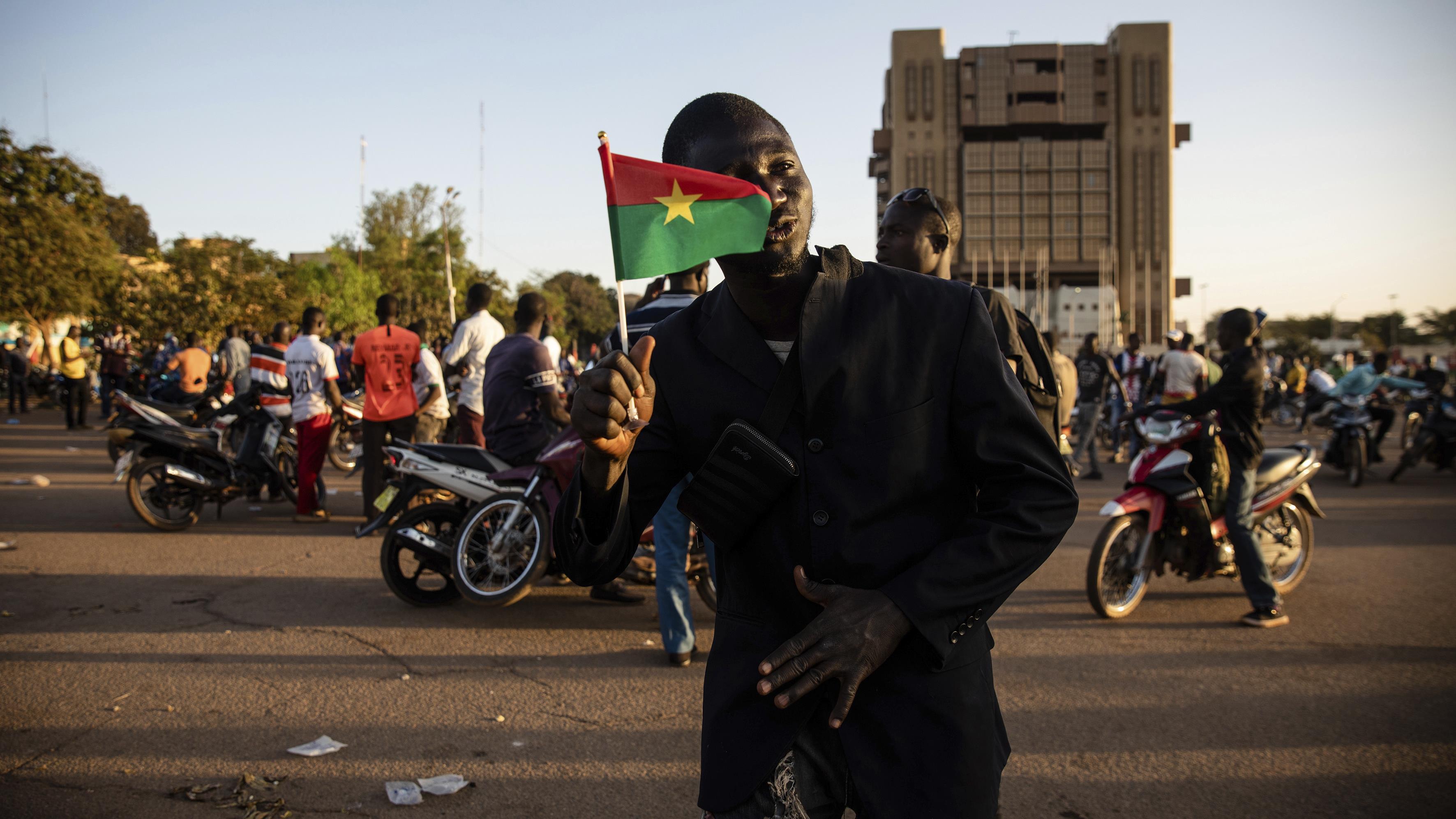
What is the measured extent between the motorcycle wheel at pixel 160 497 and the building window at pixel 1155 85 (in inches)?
2920

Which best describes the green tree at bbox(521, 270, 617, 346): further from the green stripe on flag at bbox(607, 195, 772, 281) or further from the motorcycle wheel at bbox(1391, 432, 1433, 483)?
the green stripe on flag at bbox(607, 195, 772, 281)

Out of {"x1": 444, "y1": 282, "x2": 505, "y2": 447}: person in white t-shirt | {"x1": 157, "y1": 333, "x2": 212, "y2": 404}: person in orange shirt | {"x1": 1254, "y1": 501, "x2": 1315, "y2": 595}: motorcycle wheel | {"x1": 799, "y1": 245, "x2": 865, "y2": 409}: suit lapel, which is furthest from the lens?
{"x1": 157, "y1": 333, "x2": 212, "y2": 404}: person in orange shirt

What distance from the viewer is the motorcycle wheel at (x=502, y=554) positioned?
5.61m

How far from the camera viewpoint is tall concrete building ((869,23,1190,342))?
224 feet

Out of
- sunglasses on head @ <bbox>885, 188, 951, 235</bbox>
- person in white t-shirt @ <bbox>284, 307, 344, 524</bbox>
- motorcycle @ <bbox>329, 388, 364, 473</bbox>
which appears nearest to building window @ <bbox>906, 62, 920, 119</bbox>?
motorcycle @ <bbox>329, 388, 364, 473</bbox>

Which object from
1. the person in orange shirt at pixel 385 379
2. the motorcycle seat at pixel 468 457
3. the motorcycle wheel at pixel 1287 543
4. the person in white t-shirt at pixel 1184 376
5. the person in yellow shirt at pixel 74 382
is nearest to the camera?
the motorcycle seat at pixel 468 457

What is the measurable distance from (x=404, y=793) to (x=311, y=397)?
19.6 feet

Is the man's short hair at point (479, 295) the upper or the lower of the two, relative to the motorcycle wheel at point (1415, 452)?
upper

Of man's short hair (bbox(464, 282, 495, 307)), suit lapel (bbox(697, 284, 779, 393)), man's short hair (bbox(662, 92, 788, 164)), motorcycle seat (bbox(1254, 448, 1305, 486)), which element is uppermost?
man's short hair (bbox(464, 282, 495, 307))

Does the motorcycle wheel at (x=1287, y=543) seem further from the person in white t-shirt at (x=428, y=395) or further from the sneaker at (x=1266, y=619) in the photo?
the person in white t-shirt at (x=428, y=395)

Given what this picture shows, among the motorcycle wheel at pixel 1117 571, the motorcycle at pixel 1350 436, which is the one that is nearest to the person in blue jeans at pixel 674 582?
the motorcycle wheel at pixel 1117 571

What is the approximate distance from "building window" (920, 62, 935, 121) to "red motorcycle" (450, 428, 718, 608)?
68016 mm

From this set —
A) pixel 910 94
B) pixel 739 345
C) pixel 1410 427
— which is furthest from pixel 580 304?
pixel 739 345

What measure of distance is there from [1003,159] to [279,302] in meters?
55.9
